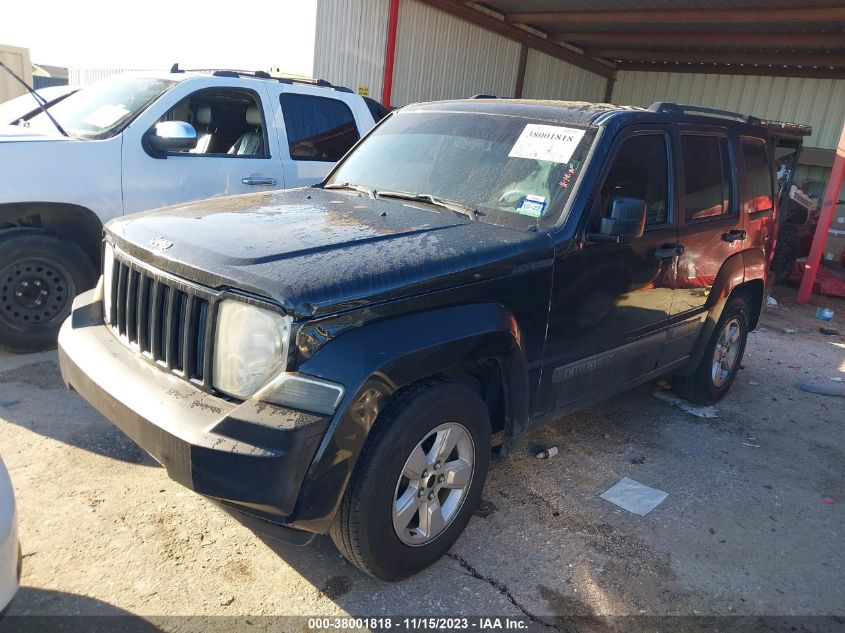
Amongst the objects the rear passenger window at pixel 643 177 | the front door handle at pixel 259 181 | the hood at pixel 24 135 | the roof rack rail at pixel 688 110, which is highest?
the roof rack rail at pixel 688 110

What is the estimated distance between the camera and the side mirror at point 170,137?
4.75 m

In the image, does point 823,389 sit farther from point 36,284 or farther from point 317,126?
point 36,284

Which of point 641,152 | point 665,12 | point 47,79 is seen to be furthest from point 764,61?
point 47,79

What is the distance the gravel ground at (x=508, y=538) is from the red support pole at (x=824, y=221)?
5690mm

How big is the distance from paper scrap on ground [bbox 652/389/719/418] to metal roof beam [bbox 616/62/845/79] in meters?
14.5

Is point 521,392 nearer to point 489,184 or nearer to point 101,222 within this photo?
point 489,184

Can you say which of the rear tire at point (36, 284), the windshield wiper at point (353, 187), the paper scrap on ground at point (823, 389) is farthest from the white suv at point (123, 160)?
the paper scrap on ground at point (823, 389)

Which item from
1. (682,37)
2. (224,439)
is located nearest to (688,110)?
(224,439)

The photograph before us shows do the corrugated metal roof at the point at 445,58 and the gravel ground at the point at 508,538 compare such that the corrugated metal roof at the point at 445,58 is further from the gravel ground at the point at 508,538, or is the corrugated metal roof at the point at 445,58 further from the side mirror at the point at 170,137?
the gravel ground at the point at 508,538

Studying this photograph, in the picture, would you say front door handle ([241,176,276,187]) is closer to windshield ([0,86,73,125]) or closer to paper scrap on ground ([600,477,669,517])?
windshield ([0,86,73,125])

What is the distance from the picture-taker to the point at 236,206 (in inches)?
131

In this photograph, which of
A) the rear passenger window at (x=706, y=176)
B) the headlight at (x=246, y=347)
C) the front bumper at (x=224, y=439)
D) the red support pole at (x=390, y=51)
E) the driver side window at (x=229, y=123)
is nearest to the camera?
the front bumper at (x=224, y=439)

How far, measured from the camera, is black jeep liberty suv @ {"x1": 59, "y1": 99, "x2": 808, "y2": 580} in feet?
7.47

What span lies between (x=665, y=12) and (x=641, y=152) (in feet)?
32.9
